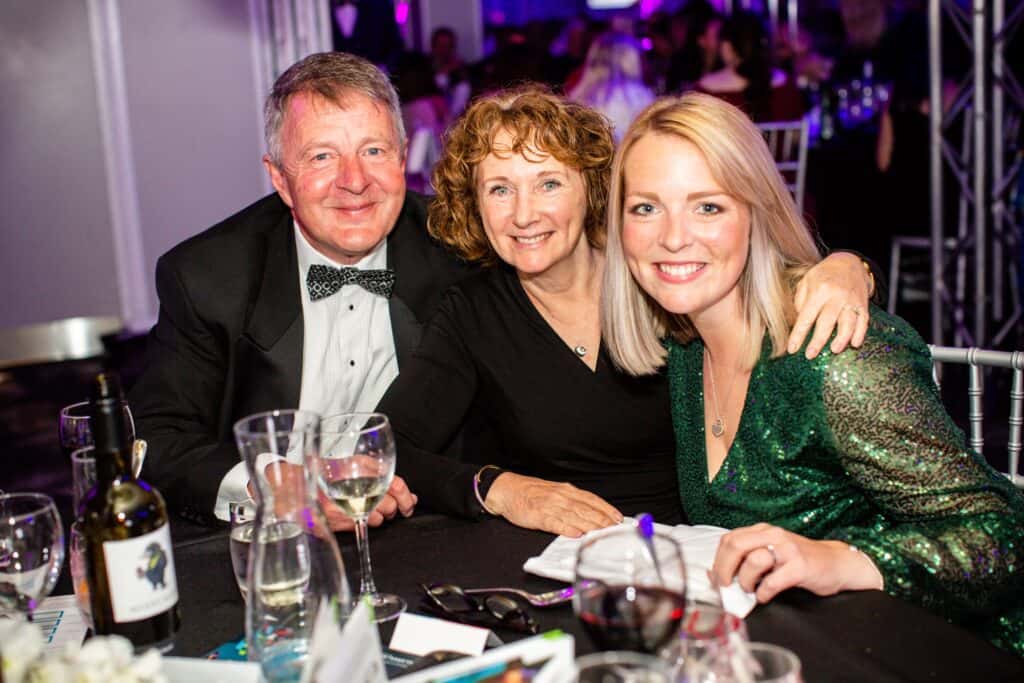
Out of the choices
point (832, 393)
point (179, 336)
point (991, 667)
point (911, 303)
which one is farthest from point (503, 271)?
point (911, 303)

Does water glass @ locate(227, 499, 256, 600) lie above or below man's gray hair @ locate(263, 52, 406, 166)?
below

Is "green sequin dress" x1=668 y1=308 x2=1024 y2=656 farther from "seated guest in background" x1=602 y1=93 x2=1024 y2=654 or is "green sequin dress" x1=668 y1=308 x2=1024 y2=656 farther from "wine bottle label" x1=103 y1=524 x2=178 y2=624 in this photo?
"wine bottle label" x1=103 y1=524 x2=178 y2=624

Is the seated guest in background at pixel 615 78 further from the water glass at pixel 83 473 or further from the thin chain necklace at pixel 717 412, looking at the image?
the water glass at pixel 83 473

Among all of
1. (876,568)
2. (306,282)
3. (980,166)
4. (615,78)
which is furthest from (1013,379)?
(615,78)

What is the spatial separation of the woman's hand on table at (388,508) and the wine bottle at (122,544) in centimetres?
45

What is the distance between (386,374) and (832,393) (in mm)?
1271

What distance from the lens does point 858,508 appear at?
5.72 feet

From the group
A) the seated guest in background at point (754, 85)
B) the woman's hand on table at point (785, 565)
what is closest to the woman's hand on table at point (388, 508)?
the woman's hand on table at point (785, 565)

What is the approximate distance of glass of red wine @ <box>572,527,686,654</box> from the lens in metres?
1.00

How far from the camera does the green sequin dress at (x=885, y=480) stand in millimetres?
1473

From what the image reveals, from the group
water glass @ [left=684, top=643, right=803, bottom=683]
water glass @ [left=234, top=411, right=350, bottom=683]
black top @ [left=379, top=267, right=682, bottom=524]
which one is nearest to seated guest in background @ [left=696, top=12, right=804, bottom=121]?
black top @ [left=379, top=267, right=682, bottom=524]

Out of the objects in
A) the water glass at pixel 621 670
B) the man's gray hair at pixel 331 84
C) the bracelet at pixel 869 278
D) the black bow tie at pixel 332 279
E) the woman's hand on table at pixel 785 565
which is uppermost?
the man's gray hair at pixel 331 84

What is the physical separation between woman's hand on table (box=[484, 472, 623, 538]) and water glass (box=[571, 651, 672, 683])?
808 mm

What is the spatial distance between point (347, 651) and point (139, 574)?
0.40 metres
